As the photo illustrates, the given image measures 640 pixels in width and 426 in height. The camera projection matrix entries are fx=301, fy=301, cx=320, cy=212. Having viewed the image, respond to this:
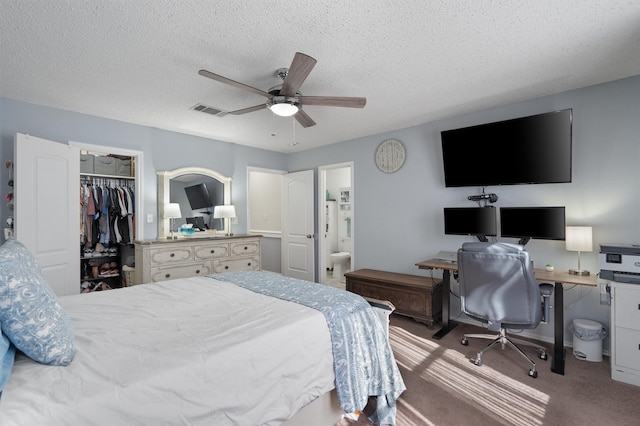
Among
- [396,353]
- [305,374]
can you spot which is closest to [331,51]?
[305,374]

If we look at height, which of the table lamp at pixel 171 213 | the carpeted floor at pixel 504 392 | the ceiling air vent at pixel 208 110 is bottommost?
the carpeted floor at pixel 504 392

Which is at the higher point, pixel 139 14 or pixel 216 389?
pixel 139 14

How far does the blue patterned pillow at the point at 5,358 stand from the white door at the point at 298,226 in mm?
4281

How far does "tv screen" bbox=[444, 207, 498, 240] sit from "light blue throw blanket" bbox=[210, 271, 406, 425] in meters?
2.02

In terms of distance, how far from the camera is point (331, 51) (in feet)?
7.33

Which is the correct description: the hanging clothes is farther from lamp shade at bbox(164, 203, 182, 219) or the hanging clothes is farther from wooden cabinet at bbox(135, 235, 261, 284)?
wooden cabinet at bbox(135, 235, 261, 284)

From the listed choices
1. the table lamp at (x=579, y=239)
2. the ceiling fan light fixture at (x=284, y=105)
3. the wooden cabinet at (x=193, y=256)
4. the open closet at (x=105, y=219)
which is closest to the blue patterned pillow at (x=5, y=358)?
the ceiling fan light fixture at (x=284, y=105)

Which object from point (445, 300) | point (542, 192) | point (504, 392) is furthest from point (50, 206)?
point (542, 192)

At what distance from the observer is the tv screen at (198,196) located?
4.51 m

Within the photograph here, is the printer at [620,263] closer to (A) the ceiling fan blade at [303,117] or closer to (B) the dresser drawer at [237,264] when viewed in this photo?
(A) the ceiling fan blade at [303,117]

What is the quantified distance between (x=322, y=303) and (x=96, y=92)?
117 inches

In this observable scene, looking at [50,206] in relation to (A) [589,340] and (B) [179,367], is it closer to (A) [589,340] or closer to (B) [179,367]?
(B) [179,367]

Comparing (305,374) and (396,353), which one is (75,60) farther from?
(396,353)

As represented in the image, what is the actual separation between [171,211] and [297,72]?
3.02 m
